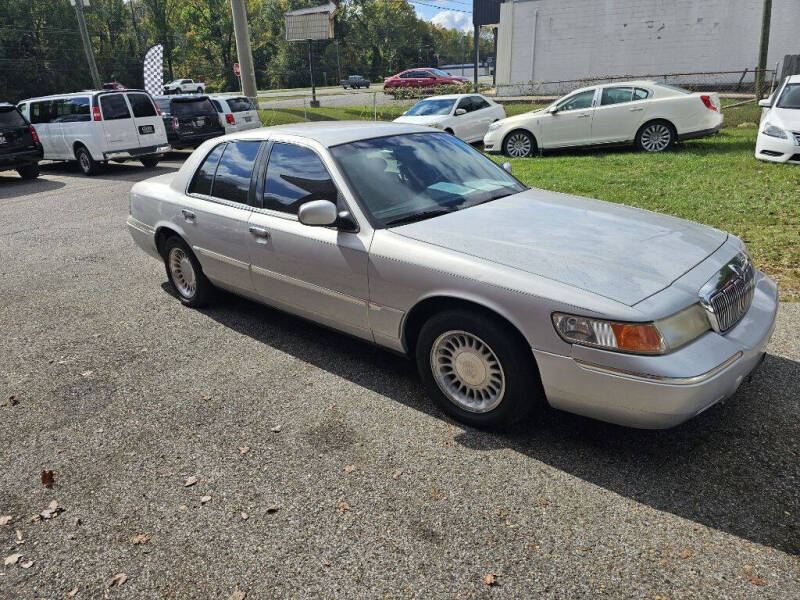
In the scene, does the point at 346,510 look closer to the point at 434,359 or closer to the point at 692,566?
the point at 434,359

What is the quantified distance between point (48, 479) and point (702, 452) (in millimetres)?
3477

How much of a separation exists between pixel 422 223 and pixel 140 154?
503 inches

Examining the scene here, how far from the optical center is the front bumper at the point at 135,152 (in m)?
13.9

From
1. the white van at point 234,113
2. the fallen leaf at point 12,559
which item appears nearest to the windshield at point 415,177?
the fallen leaf at point 12,559

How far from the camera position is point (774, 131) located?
33.4 ft

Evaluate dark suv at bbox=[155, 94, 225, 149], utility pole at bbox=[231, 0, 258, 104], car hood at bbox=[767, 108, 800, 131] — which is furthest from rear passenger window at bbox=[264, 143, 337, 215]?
utility pole at bbox=[231, 0, 258, 104]

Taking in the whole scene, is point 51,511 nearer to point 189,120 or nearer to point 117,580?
point 117,580

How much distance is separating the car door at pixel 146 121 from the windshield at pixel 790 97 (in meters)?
13.4

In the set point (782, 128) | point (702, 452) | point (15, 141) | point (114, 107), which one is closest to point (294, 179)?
point (702, 452)

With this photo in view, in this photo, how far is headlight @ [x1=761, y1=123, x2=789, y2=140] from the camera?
9.98 meters

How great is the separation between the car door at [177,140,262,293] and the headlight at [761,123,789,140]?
947cm

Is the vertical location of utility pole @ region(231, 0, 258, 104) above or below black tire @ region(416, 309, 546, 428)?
above

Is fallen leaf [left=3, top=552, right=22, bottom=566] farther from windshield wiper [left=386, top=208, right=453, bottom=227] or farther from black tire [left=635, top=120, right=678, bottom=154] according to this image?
black tire [left=635, top=120, right=678, bottom=154]


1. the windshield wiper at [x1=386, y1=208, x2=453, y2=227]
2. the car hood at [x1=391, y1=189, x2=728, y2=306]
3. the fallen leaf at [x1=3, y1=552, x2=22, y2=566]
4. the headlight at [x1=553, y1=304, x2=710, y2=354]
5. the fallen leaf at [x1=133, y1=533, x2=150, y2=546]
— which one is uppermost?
the windshield wiper at [x1=386, y1=208, x2=453, y2=227]
